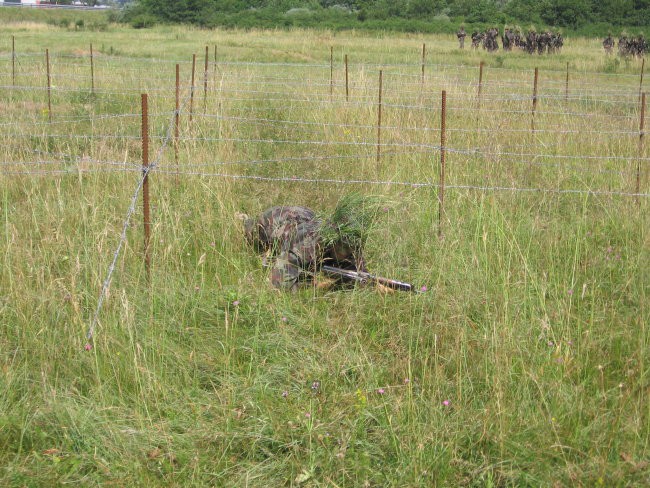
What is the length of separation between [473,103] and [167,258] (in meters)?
7.41

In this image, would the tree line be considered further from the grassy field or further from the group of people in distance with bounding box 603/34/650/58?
the grassy field

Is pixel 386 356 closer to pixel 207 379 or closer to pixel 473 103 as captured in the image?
pixel 207 379

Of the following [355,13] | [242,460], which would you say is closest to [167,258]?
[242,460]

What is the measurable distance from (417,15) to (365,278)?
129 feet

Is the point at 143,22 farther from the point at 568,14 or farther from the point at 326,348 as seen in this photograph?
the point at 326,348

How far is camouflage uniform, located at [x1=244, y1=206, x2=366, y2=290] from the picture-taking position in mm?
5012

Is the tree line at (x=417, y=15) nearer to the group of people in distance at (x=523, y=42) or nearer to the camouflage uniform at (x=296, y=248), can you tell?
the group of people in distance at (x=523, y=42)

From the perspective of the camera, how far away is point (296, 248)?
512 cm

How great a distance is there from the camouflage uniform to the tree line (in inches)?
1230

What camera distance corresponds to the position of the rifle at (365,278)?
482cm

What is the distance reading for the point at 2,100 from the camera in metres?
12.5

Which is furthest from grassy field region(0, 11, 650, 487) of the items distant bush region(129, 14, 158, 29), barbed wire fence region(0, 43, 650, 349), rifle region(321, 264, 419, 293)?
distant bush region(129, 14, 158, 29)

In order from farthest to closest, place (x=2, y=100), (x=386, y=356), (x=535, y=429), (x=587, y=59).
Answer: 1. (x=587, y=59)
2. (x=2, y=100)
3. (x=386, y=356)
4. (x=535, y=429)

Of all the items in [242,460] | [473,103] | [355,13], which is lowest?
[242,460]
